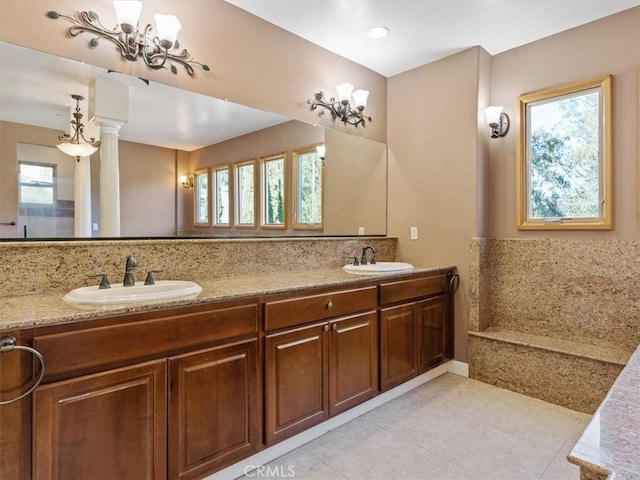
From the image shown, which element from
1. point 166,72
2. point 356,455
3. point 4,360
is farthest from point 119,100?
point 356,455

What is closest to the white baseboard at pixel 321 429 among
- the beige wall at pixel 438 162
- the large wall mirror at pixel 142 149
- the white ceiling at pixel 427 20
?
the beige wall at pixel 438 162

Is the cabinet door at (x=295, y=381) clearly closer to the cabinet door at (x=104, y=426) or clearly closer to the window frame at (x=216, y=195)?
the cabinet door at (x=104, y=426)

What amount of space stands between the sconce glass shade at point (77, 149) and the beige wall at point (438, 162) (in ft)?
8.27

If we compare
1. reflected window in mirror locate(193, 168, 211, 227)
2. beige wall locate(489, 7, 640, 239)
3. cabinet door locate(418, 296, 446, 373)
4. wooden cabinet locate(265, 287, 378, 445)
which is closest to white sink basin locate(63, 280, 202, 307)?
wooden cabinet locate(265, 287, 378, 445)

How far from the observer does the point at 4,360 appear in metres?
1.19

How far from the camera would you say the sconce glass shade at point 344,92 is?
3.04 meters

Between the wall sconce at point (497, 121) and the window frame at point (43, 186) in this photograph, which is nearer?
the window frame at point (43, 186)

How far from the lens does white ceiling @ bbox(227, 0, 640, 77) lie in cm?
243

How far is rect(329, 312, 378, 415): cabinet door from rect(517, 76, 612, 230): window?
1.63m

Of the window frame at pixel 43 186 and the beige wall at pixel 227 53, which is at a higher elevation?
the beige wall at pixel 227 53

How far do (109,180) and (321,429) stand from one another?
74.5 inches

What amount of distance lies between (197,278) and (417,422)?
5.49 feet

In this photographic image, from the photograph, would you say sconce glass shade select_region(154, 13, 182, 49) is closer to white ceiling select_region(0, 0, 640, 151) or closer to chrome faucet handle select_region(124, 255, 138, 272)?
white ceiling select_region(0, 0, 640, 151)

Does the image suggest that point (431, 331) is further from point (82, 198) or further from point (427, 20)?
point (82, 198)
